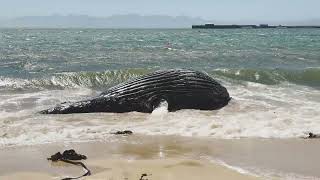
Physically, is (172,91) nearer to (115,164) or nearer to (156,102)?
(156,102)

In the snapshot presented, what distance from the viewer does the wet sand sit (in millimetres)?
6336

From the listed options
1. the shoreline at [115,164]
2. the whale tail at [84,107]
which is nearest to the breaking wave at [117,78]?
the whale tail at [84,107]

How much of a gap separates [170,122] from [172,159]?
9.09ft

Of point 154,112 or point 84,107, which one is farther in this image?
point 84,107

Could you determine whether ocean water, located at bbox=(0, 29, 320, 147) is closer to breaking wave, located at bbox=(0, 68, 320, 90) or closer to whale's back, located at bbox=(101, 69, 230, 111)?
breaking wave, located at bbox=(0, 68, 320, 90)

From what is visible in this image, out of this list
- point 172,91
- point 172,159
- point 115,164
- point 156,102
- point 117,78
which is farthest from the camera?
point 117,78

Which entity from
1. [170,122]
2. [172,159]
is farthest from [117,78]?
[172,159]

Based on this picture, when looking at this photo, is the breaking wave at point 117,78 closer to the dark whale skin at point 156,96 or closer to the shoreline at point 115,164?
the dark whale skin at point 156,96

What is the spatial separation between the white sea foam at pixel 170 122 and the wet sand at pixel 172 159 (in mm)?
503

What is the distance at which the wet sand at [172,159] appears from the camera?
6.34 meters

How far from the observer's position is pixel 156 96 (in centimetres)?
1127

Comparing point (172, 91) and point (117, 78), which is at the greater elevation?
point (172, 91)

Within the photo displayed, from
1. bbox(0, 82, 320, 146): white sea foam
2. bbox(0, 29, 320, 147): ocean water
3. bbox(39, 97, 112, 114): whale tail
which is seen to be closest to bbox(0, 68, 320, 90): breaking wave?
bbox(0, 29, 320, 147): ocean water

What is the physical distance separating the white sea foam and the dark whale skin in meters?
0.29
